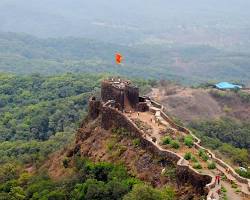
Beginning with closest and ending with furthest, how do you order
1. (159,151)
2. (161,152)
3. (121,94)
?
(161,152) → (159,151) → (121,94)

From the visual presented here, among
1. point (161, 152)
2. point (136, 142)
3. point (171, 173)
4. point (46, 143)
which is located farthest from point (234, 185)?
point (46, 143)

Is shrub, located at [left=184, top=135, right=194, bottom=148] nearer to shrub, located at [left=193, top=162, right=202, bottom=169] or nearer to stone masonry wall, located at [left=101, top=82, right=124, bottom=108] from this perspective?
shrub, located at [left=193, top=162, right=202, bottom=169]

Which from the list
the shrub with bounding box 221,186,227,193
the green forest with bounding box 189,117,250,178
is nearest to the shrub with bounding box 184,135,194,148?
the shrub with bounding box 221,186,227,193

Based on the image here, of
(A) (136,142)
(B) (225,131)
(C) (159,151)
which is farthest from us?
(B) (225,131)

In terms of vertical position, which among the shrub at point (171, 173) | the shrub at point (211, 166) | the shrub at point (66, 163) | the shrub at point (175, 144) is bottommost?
the shrub at point (66, 163)

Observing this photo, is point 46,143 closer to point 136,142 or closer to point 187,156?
point 136,142

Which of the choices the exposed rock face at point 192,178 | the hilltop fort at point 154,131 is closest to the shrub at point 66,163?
the hilltop fort at point 154,131

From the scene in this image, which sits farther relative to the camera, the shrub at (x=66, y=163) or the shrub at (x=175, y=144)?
the shrub at (x=66, y=163)

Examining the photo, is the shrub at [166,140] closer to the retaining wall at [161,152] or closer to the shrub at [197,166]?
the retaining wall at [161,152]
